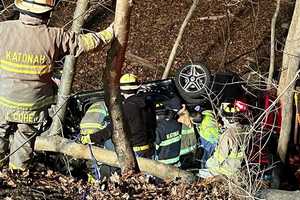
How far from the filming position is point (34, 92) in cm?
633

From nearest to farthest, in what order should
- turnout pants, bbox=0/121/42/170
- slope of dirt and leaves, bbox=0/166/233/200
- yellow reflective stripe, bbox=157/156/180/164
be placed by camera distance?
1. slope of dirt and leaves, bbox=0/166/233/200
2. turnout pants, bbox=0/121/42/170
3. yellow reflective stripe, bbox=157/156/180/164

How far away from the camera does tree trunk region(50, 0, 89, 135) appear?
8.78 metres

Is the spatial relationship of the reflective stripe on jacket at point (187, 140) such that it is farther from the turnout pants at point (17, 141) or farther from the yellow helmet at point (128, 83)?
the turnout pants at point (17, 141)

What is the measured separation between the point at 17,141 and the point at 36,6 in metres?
1.38

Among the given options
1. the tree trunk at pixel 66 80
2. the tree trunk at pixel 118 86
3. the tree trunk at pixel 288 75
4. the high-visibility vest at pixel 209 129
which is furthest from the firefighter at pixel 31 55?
the tree trunk at pixel 288 75

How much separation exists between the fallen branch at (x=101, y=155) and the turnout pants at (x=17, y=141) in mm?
1115

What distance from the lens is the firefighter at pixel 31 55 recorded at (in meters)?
6.04

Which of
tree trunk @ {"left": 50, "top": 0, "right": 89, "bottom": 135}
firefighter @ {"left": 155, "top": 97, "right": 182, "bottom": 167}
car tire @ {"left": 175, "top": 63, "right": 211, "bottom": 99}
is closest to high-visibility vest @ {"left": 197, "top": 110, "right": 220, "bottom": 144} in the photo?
firefighter @ {"left": 155, "top": 97, "right": 182, "bottom": 167}

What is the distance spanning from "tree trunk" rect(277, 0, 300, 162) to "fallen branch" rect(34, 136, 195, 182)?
2329mm

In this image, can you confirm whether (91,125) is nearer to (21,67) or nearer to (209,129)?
(209,129)

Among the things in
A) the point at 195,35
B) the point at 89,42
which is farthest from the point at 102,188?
the point at 195,35

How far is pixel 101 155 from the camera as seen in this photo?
776 centimetres

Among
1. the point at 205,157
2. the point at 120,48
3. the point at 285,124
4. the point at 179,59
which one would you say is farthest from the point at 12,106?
the point at 179,59

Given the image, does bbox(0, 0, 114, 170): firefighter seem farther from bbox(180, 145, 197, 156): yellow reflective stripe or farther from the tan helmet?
bbox(180, 145, 197, 156): yellow reflective stripe
